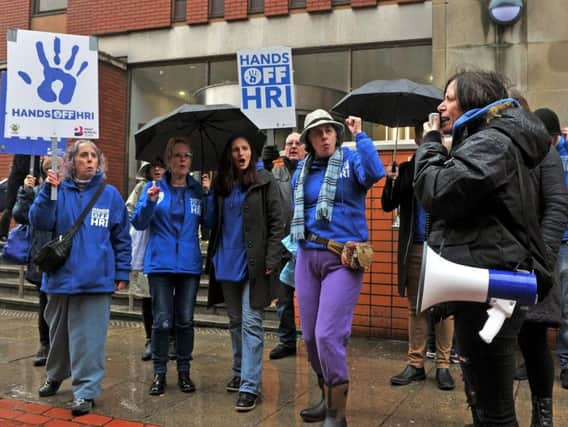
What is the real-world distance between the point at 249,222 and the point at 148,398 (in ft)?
5.13

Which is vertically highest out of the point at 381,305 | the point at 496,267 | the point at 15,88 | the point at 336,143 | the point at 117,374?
the point at 15,88

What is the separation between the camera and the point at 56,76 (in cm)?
443

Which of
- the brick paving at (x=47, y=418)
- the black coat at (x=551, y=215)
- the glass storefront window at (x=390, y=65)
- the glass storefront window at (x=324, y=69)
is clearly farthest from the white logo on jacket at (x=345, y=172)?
the glass storefront window at (x=324, y=69)

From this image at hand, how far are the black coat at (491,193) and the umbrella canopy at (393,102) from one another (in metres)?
2.53

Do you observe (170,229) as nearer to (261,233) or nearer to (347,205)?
(261,233)

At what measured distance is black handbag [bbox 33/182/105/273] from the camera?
153 inches

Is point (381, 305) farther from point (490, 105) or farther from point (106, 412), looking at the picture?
point (490, 105)

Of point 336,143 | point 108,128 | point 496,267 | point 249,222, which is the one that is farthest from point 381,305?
point 108,128

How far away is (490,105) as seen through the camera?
2344 millimetres

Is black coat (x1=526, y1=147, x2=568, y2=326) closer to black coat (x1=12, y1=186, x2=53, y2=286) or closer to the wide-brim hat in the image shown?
the wide-brim hat

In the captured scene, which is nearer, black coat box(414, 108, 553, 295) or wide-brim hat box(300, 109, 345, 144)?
black coat box(414, 108, 553, 295)

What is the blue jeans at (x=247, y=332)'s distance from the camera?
404cm

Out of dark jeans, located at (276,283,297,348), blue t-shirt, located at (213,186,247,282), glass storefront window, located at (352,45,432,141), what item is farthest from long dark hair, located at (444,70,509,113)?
glass storefront window, located at (352,45,432,141)

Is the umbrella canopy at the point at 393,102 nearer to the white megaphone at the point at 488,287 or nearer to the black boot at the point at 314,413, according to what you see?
the black boot at the point at 314,413
